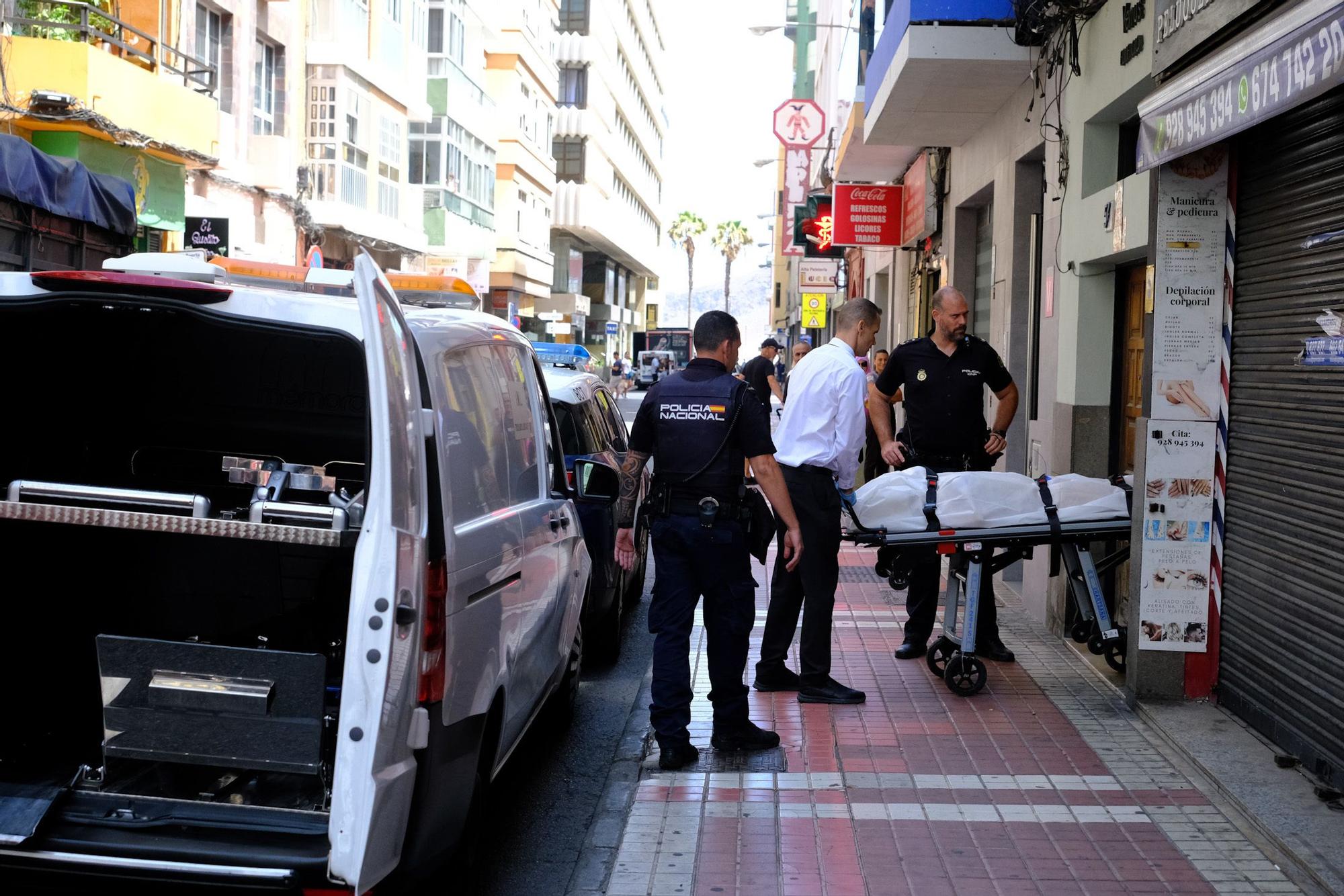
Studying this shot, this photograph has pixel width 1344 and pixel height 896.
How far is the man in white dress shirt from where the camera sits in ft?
23.1

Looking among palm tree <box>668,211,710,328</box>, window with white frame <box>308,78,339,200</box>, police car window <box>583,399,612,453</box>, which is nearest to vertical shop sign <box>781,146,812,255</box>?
window with white frame <box>308,78,339,200</box>

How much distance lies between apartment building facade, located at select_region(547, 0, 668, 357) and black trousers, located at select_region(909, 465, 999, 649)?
5675cm

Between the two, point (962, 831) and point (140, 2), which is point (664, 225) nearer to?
point (140, 2)

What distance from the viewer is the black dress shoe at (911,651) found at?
839 centimetres

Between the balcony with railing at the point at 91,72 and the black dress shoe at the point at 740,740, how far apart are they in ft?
47.2

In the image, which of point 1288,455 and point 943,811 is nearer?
point 943,811

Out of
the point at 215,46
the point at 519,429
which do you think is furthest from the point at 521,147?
the point at 519,429

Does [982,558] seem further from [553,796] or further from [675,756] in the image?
[553,796]

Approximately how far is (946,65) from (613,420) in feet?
13.1

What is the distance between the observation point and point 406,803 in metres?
3.76

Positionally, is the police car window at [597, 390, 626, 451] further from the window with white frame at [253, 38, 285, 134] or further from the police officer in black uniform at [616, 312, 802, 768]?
the window with white frame at [253, 38, 285, 134]

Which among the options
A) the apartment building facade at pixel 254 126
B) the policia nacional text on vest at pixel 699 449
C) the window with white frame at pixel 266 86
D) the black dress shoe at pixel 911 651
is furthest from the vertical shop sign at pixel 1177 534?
the window with white frame at pixel 266 86

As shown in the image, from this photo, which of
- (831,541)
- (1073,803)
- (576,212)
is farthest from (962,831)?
(576,212)

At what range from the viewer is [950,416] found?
27.0 feet
